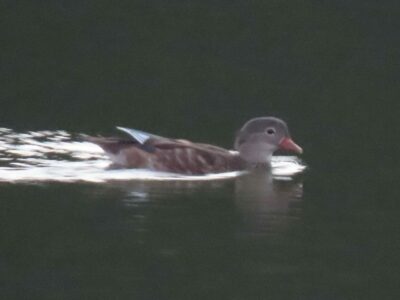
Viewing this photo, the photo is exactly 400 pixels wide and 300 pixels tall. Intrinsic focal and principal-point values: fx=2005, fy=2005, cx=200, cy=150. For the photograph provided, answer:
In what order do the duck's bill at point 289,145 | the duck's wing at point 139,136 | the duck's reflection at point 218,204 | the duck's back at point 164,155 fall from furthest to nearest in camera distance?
the duck's bill at point 289,145 < the duck's wing at point 139,136 < the duck's back at point 164,155 < the duck's reflection at point 218,204

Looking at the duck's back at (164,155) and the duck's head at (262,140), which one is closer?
the duck's back at (164,155)

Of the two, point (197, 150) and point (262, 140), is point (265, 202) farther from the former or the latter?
point (262, 140)

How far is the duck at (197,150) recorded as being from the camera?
16.1 meters

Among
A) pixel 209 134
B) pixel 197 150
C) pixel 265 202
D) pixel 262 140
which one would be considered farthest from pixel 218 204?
pixel 209 134

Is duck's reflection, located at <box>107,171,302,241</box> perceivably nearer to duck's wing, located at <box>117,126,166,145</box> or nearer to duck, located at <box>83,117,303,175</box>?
duck, located at <box>83,117,303,175</box>

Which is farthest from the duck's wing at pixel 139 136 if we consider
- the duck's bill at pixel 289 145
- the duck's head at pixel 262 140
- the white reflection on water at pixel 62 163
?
the duck's bill at pixel 289 145

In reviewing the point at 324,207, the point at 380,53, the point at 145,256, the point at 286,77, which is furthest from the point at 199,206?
the point at 380,53

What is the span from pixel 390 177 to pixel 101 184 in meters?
2.28

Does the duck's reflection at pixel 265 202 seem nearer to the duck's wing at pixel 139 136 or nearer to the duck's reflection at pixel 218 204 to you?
the duck's reflection at pixel 218 204

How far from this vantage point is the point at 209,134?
18078mm

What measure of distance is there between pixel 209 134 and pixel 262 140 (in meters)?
1.14

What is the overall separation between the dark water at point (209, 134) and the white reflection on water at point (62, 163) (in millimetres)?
251

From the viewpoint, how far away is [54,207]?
1406 centimetres

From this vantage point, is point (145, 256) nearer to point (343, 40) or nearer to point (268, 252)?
point (268, 252)
